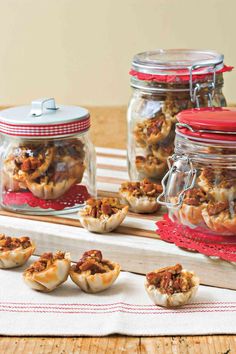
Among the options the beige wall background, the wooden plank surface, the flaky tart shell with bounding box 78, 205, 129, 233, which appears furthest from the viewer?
the beige wall background

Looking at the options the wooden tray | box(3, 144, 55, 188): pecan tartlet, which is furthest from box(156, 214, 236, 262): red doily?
box(3, 144, 55, 188): pecan tartlet

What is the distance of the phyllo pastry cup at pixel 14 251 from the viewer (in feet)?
4.35

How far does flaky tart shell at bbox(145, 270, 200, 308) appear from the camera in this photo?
1195mm

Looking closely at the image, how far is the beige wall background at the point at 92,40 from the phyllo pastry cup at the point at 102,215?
1.21 meters

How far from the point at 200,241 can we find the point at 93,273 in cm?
18

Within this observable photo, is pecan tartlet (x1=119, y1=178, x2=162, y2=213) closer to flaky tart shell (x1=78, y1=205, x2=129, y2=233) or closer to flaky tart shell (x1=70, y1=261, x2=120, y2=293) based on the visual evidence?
flaky tart shell (x1=78, y1=205, x2=129, y2=233)

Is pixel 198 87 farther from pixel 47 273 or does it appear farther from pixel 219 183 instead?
pixel 47 273

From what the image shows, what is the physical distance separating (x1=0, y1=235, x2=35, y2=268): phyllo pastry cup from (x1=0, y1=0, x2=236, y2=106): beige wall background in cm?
131

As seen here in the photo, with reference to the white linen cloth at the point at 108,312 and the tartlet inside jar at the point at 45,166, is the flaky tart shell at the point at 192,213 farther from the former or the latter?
the tartlet inside jar at the point at 45,166

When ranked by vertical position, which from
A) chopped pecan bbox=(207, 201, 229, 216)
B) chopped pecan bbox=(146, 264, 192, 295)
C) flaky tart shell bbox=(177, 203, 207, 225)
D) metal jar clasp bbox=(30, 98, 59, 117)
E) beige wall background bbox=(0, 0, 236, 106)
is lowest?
beige wall background bbox=(0, 0, 236, 106)

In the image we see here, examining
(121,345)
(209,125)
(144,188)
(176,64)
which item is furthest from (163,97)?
(121,345)

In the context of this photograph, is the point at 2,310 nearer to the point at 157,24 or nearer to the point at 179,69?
the point at 179,69

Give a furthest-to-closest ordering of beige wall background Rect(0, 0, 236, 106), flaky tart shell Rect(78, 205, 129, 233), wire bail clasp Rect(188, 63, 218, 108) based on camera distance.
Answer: beige wall background Rect(0, 0, 236, 106) → wire bail clasp Rect(188, 63, 218, 108) → flaky tart shell Rect(78, 205, 129, 233)

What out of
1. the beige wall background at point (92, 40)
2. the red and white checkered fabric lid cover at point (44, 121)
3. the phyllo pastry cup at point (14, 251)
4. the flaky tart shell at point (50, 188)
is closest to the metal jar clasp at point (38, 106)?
the red and white checkered fabric lid cover at point (44, 121)
